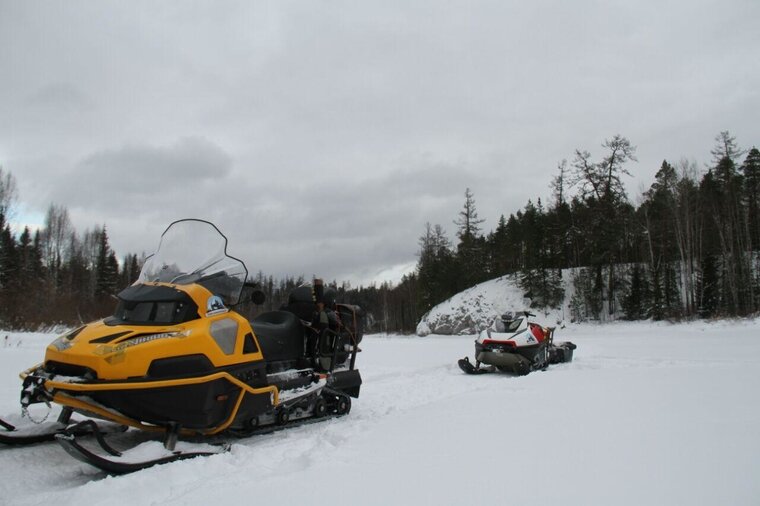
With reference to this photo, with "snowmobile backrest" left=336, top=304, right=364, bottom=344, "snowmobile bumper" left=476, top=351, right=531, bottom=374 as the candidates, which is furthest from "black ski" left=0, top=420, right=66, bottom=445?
"snowmobile bumper" left=476, top=351, right=531, bottom=374

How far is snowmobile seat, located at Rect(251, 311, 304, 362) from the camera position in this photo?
4.82m

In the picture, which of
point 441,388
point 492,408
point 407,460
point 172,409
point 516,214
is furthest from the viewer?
point 516,214

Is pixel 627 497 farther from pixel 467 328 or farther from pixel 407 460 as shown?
pixel 467 328

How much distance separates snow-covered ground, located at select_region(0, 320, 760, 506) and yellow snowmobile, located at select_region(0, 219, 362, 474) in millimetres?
251

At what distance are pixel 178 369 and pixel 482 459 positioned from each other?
2.37m

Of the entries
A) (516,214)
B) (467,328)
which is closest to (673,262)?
(467,328)

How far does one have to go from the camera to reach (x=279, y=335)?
498cm

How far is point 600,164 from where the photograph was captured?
31.3 meters

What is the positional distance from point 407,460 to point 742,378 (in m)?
5.32

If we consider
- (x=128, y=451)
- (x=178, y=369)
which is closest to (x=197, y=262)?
(x=178, y=369)

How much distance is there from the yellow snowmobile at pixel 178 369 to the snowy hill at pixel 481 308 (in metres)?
27.8

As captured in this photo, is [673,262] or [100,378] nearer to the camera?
[100,378]

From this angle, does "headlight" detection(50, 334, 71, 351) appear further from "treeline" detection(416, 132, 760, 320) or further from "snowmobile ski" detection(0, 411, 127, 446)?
"treeline" detection(416, 132, 760, 320)

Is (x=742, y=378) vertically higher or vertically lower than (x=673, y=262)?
lower
